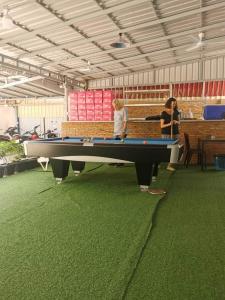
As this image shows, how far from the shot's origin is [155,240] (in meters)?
2.50

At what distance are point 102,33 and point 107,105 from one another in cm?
306

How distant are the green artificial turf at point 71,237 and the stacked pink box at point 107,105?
16.4ft

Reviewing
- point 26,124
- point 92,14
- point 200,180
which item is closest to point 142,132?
point 200,180

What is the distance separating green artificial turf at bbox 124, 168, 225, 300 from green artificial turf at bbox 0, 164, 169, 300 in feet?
0.36

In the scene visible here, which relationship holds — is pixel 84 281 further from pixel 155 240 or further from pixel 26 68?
pixel 26 68

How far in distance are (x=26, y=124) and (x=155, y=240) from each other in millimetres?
13978

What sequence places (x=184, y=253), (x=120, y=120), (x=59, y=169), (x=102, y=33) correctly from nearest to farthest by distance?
(x=184, y=253)
(x=59, y=169)
(x=120, y=120)
(x=102, y=33)

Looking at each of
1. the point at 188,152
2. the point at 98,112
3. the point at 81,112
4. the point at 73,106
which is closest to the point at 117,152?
the point at 188,152

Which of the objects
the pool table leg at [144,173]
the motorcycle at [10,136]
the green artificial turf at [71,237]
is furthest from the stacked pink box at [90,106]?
the pool table leg at [144,173]

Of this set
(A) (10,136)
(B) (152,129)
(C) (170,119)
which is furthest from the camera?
(A) (10,136)

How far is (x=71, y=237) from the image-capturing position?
8.48 ft

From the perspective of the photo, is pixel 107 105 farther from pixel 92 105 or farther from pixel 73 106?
pixel 73 106

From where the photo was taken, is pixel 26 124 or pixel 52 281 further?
pixel 26 124

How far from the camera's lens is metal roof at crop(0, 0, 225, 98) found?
518 cm
